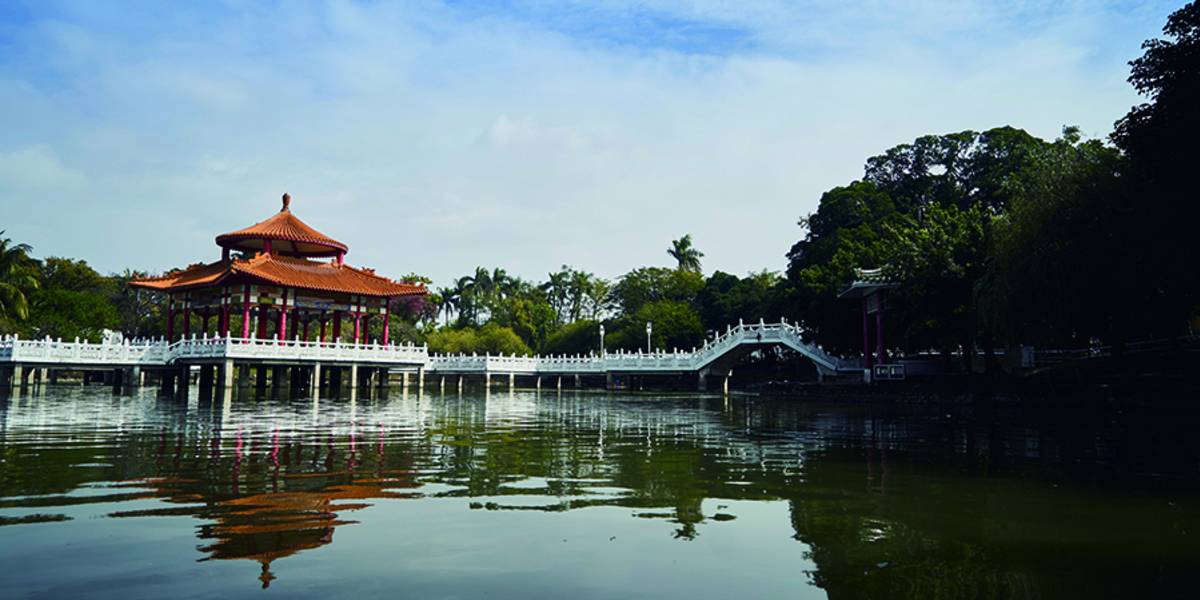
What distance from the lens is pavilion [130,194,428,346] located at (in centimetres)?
3184

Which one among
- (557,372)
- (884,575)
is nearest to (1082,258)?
(884,575)

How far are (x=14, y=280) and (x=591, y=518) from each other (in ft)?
147

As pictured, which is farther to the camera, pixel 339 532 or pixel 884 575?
pixel 339 532

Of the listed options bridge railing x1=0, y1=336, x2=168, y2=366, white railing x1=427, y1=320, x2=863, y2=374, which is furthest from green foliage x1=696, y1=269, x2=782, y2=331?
bridge railing x1=0, y1=336, x2=168, y2=366

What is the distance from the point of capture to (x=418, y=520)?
479 centimetres

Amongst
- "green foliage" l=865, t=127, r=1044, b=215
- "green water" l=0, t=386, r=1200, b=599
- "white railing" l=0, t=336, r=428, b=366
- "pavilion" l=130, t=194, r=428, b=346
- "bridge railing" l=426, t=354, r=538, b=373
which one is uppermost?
"green foliage" l=865, t=127, r=1044, b=215

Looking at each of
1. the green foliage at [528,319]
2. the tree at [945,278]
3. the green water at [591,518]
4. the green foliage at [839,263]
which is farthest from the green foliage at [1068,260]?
the green foliage at [528,319]

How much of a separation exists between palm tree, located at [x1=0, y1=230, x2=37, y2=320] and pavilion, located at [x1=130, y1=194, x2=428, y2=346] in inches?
255

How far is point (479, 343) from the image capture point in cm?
5325

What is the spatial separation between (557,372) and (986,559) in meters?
37.8

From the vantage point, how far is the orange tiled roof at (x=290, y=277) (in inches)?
1231

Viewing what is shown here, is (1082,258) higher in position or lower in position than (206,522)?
higher

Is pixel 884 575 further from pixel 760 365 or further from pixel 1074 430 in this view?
pixel 760 365

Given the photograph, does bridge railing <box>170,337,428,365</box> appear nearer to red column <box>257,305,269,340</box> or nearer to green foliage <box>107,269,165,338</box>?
red column <box>257,305,269,340</box>
